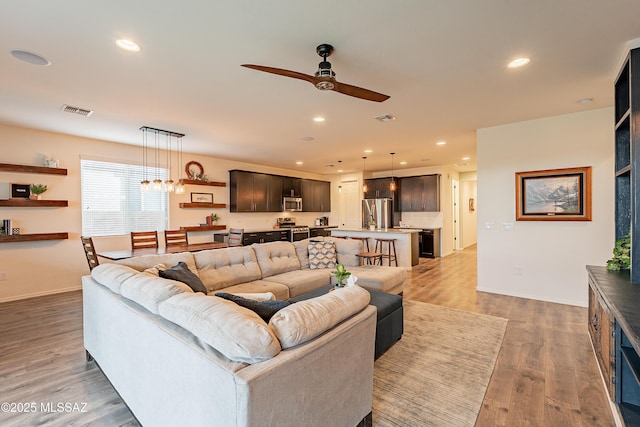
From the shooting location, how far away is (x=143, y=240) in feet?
15.4

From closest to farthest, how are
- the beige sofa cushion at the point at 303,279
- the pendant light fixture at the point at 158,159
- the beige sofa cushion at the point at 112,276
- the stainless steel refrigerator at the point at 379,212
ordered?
the beige sofa cushion at the point at 112,276 < the beige sofa cushion at the point at 303,279 < the pendant light fixture at the point at 158,159 < the stainless steel refrigerator at the point at 379,212

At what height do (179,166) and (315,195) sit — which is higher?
(179,166)

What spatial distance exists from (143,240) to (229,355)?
14.3ft

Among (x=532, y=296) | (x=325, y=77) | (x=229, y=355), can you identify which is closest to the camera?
(x=229, y=355)

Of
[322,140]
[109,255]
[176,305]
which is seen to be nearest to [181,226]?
[109,255]

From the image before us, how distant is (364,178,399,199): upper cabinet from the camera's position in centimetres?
891

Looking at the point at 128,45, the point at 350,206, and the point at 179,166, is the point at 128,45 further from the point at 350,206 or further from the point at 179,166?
the point at 350,206

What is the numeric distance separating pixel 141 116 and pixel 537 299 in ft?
20.1

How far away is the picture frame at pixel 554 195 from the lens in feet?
12.8

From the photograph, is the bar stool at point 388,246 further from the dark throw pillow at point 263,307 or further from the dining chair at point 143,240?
the dark throw pillow at point 263,307

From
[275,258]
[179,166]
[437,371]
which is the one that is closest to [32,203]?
[179,166]

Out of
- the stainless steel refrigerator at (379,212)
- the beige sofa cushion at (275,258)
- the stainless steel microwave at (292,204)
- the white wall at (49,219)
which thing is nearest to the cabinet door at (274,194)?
the stainless steel microwave at (292,204)

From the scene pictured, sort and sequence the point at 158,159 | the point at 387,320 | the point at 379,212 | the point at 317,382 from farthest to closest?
the point at 379,212, the point at 158,159, the point at 387,320, the point at 317,382

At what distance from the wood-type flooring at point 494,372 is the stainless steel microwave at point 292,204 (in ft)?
16.6
